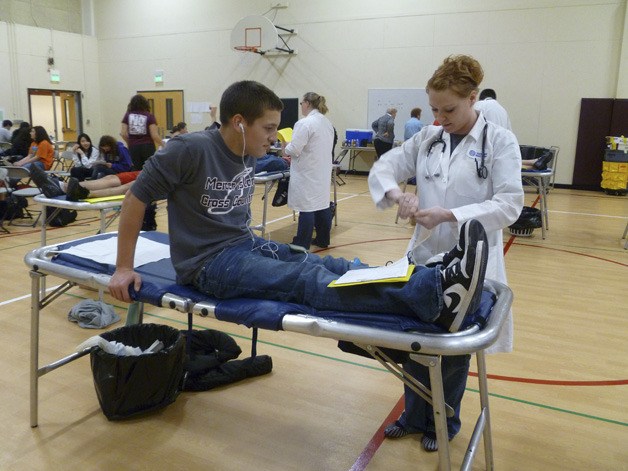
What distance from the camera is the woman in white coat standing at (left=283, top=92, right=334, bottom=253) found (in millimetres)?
4465

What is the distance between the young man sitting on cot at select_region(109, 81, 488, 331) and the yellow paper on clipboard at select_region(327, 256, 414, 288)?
0.02 metres

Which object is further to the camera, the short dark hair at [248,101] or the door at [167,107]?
the door at [167,107]

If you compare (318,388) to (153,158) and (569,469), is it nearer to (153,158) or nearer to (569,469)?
(569,469)

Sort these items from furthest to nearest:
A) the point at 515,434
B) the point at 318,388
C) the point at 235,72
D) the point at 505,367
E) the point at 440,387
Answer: the point at 235,72 → the point at 505,367 → the point at 318,388 → the point at 515,434 → the point at 440,387

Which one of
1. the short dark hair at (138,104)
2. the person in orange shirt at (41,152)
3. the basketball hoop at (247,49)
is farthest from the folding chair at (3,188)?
the basketball hoop at (247,49)

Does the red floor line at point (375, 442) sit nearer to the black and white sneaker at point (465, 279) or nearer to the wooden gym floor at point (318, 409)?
the wooden gym floor at point (318, 409)

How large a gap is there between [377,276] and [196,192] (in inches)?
26.6

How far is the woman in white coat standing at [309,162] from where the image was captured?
4.46 meters

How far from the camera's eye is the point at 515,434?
1.98m

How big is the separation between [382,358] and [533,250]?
4.08 m

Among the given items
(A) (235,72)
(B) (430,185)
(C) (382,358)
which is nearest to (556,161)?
(A) (235,72)

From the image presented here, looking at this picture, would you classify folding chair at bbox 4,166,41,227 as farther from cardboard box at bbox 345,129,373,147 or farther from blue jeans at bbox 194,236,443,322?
cardboard box at bbox 345,129,373,147

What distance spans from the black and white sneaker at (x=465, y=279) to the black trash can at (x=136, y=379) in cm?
121

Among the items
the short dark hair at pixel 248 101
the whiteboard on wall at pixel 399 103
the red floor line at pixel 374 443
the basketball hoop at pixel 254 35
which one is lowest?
the red floor line at pixel 374 443
